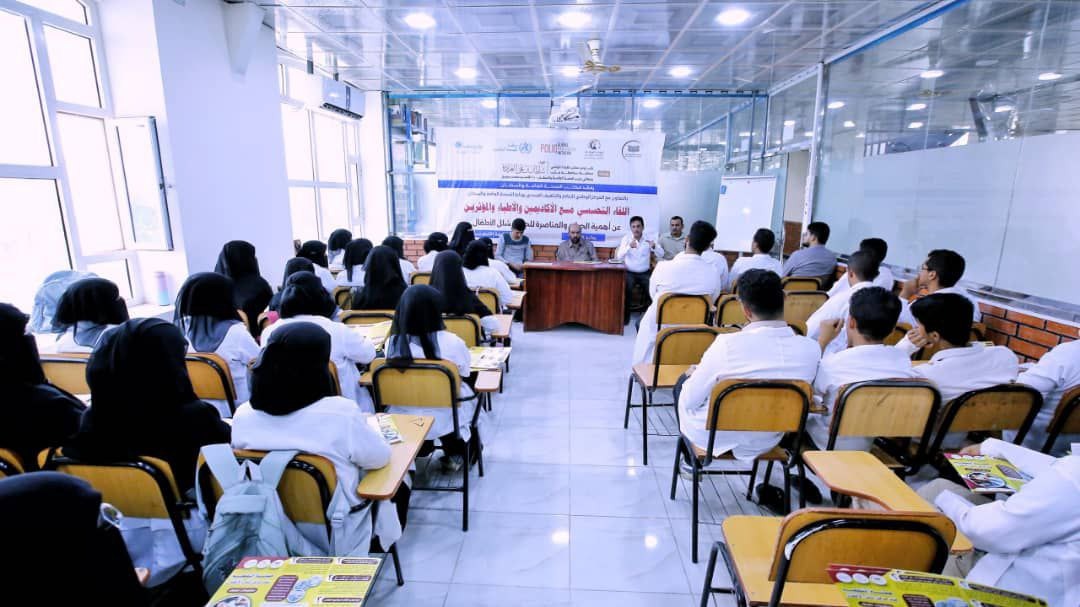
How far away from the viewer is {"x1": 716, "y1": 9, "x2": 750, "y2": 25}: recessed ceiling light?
433 centimetres

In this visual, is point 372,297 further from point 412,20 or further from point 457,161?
point 457,161

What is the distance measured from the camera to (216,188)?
427cm

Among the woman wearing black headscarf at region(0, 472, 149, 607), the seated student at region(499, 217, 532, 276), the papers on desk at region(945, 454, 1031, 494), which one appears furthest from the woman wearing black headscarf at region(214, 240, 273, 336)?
the papers on desk at region(945, 454, 1031, 494)

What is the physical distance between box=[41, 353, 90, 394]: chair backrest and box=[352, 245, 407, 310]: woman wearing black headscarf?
1704 mm

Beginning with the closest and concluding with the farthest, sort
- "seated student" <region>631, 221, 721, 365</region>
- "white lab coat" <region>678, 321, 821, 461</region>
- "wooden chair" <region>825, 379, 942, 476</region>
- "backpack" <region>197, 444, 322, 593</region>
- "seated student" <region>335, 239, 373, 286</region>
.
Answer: "backpack" <region>197, 444, 322, 593</region>, "wooden chair" <region>825, 379, 942, 476</region>, "white lab coat" <region>678, 321, 821, 461</region>, "seated student" <region>631, 221, 721, 365</region>, "seated student" <region>335, 239, 373, 286</region>

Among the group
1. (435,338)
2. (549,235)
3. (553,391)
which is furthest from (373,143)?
(435,338)

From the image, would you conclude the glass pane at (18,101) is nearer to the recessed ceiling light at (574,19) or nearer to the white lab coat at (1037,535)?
the recessed ceiling light at (574,19)

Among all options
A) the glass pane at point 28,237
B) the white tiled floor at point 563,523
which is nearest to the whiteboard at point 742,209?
the white tiled floor at point 563,523

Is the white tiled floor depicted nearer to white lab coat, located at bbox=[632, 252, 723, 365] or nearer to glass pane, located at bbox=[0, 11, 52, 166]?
white lab coat, located at bbox=[632, 252, 723, 365]

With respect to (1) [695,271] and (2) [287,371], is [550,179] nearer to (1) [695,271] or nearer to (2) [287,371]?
(1) [695,271]

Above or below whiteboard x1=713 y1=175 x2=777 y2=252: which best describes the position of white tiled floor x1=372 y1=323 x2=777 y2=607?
below

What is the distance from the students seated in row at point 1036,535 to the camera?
46.5 inches

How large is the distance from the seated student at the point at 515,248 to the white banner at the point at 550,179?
40cm

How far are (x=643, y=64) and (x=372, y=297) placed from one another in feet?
14.6
